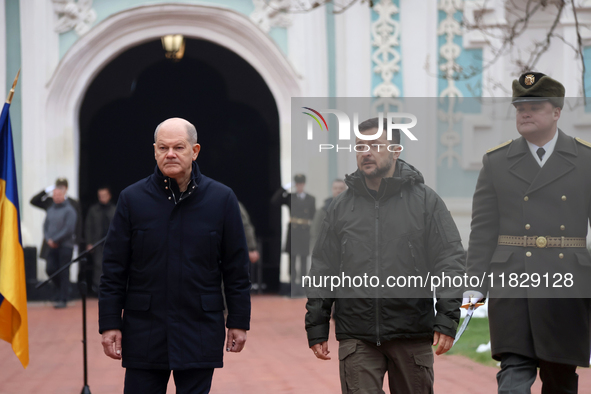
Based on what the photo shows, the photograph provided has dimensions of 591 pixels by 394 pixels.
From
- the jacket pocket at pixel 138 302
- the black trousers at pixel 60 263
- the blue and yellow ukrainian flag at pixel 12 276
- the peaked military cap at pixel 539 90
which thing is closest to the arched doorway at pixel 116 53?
the black trousers at pixel 60 263

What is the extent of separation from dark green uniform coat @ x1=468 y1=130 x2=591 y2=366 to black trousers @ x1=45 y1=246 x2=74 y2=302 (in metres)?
9.57

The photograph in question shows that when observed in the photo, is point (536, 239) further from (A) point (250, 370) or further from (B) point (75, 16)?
(B) point (75, 16)

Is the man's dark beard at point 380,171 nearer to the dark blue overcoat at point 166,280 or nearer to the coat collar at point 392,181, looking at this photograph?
the coat collar at point 392,181

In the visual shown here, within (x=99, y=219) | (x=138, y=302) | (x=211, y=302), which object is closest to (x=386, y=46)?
(x=99, y=219)

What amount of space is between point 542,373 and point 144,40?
10.9 m

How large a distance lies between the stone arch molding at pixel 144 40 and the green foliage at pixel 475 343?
17.8ft

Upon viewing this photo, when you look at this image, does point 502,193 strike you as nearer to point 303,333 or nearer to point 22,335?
point 22,335

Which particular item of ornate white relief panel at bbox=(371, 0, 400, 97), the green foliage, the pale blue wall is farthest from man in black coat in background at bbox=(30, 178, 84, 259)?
the green foliage

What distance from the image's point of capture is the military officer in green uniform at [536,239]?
408cm

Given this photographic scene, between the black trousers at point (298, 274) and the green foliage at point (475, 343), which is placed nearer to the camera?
the green foliage at point (475, 343)

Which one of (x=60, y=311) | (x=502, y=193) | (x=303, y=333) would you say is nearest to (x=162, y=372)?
(x=502, y=193)

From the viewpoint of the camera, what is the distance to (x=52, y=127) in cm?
1343

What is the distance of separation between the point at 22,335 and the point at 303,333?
202 inches

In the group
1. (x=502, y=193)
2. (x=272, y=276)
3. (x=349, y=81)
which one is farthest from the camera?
(x=272, y=276)
